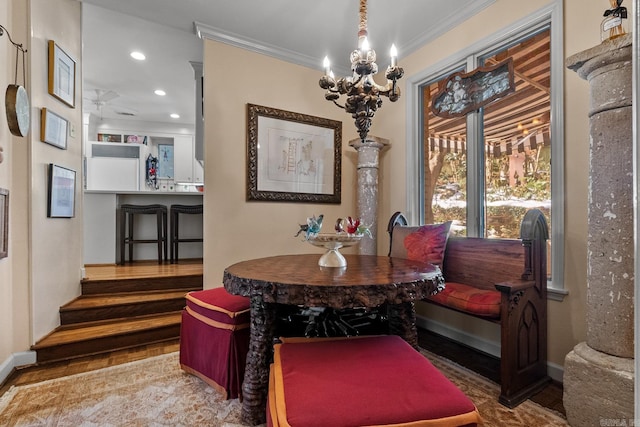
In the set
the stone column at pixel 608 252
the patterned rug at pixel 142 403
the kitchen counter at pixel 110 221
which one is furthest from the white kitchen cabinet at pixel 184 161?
the stone column at pixel 608 252

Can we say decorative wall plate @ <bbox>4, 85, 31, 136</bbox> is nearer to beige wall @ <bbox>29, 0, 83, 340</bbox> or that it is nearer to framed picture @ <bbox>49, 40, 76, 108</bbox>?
beige wall @ <bbox>29, 0, 83, 340</bbox>

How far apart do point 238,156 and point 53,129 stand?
4.75 ft

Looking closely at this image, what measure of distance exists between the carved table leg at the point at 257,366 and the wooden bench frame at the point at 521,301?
1.34 metres

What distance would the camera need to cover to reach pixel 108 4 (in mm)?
2520

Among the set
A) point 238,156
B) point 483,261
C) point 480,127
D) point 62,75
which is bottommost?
point 483,261

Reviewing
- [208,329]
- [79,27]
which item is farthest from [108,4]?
[208,329]

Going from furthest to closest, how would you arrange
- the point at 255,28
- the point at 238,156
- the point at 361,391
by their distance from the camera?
the point at 238,156 < the point at 255,28 < the point at 361,391

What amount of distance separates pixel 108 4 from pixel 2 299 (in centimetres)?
243

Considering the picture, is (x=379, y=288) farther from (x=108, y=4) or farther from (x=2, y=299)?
(x=108, y=4)

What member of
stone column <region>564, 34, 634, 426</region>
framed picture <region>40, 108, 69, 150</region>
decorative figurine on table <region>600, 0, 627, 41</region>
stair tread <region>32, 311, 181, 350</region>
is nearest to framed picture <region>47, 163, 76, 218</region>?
framed picture <region>40, 108, 69, 150</region>

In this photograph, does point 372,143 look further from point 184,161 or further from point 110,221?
point 184,161

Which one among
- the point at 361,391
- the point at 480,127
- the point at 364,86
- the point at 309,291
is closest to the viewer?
the point at 361,391

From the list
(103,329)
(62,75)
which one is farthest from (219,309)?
(62,75)

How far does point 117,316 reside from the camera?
2.68 m
